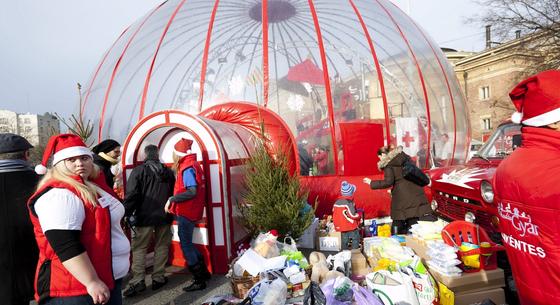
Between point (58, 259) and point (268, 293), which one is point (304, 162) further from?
point (58, 259)

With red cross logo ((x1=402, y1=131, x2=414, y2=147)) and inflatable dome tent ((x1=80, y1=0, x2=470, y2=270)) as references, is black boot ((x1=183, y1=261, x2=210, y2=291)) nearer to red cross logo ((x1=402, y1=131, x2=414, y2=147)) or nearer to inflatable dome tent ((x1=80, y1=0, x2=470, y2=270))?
inflatable dome tent ((x1=80, y1=0, x2=470, y2=270))

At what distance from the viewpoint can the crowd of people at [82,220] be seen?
197 cm

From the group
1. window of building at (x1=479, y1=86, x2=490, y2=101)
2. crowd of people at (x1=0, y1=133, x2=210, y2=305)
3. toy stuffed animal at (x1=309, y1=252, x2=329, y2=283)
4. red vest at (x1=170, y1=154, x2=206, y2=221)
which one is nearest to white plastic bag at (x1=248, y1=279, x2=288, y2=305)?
toy stuffed animal at (x1=309, y1=252, x2=329, y2=283)

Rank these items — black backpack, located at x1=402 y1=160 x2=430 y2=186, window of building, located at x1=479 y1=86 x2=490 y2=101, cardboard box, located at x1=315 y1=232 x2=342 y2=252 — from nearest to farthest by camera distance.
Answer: black backpack, located at x1=402 y1=160 x2=430 y2=186 < cardboard box, located at x1=315 y1=232 x2=342 y2=252 < window of building, located at x1=479 y1=86 x2=490 y2=101

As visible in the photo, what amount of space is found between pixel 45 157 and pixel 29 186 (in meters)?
0.77

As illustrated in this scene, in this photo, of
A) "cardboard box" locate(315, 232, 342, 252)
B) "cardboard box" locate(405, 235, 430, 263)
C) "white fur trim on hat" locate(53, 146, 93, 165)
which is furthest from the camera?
"cardboard box" locate(315, 232, 342, 252)

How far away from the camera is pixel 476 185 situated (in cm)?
461

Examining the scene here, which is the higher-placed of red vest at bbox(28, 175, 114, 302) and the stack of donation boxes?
red vest at bbox(28, 175, 114, 302)

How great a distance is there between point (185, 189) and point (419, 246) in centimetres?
292

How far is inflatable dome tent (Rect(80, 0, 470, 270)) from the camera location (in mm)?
6758

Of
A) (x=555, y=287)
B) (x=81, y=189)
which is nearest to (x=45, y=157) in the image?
(x=81, y=189)

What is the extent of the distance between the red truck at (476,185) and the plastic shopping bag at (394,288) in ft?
5.62

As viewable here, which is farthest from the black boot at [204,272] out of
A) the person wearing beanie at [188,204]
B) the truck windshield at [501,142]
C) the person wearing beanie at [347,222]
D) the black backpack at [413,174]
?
the truck windshield at [501,142]

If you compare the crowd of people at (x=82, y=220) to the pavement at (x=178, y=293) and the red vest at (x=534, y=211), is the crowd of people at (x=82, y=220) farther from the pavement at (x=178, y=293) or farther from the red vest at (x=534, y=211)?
the red vest at (x=534, y=211)
